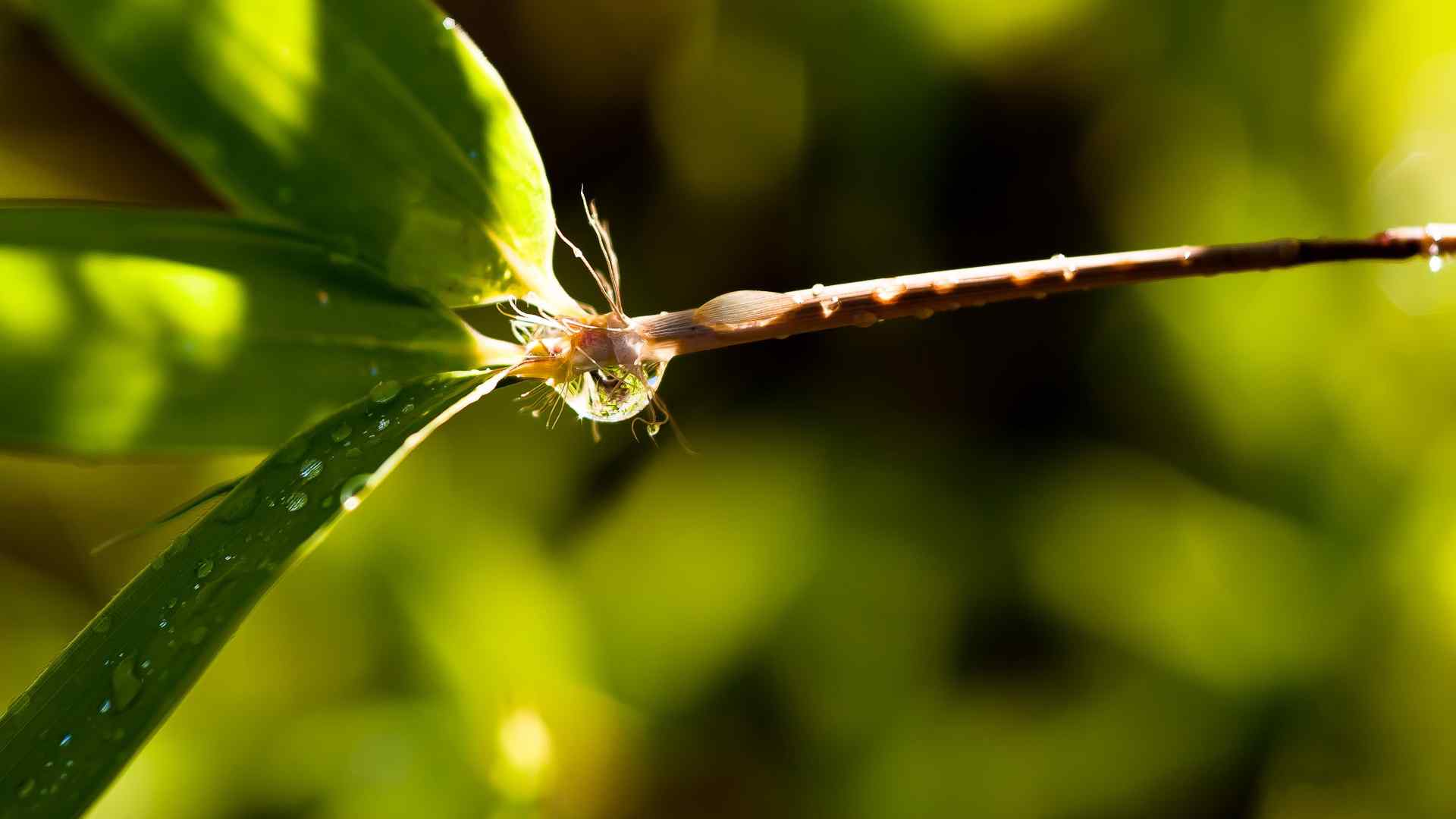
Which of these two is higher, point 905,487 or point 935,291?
point 905,487

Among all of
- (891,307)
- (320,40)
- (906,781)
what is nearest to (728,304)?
(891,307)

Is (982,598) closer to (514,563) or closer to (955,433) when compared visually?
(955,433)

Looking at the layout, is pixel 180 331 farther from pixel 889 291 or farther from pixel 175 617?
pixel 889 291

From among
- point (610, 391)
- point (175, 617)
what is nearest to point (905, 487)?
point (610, 391)

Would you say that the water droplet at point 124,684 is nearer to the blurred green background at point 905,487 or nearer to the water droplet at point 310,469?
the water droplet at point 310,469

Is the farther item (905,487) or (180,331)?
(905,487)

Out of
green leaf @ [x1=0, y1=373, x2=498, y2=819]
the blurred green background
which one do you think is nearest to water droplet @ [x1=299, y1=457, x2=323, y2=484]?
green leaf @ [x1=0, y1=373, x2=498, y2=819]
